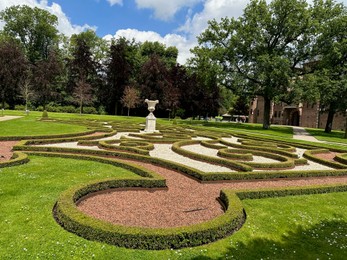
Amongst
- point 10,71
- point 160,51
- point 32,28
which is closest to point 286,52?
point 160,51

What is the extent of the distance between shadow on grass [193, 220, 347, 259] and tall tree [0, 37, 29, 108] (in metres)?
55.7

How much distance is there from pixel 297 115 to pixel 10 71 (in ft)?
202

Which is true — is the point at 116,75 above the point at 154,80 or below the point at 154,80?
above

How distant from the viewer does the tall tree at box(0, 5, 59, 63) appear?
63406 mm

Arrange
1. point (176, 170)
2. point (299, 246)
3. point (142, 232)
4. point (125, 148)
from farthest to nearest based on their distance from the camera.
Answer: point (125, 148) < point (176, 170) < point (299, 246) < point (142, 232)

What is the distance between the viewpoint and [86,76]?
57688mm

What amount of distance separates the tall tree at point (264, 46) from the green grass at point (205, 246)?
89.4 ft

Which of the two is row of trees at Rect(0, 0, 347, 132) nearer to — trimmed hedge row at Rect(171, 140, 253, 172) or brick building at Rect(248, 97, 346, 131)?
brick building at Rect(248, 97, 346, 131)

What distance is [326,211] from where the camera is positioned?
7641 millimetres

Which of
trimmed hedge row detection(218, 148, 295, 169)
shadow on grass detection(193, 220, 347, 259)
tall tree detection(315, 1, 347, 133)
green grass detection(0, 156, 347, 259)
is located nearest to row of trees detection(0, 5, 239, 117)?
tall tree detection(315, 1, 347, 133)

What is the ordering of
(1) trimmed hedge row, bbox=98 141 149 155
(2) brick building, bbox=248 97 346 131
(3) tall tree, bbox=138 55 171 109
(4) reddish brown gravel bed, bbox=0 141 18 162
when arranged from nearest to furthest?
1. (4) reddish brown gravel bed, bbox=0 141 18 162
2. (1) trimmed hedge row, bbox=98 141 149 155
3. (3) tall tree, bbox=138 55 171 109
4. (2) brick building, bbox=248 97 346 131

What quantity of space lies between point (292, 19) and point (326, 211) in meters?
32.9

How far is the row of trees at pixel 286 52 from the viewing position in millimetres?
33219

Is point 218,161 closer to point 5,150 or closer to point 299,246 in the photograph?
point 299,246
